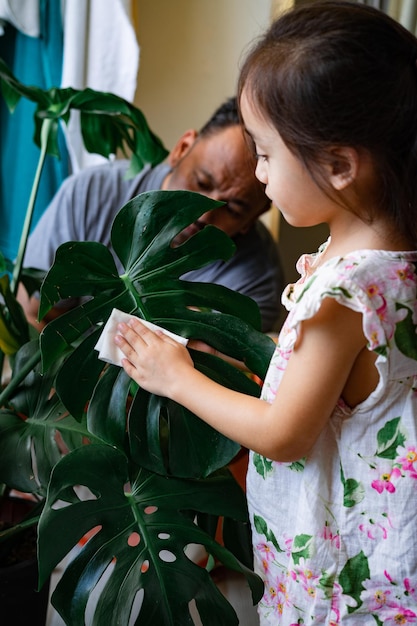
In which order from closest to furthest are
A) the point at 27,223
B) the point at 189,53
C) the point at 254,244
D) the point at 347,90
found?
the point at 347,90 → the point at 27,223 → the point at 254,244 → the point at 189,53

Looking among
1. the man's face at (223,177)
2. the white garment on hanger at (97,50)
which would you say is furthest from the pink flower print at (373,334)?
the white garment on hanger at (97,50)

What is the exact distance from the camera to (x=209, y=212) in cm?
156

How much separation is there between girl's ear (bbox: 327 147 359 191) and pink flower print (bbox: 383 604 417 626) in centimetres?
46

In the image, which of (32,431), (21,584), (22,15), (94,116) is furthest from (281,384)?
(22,15)

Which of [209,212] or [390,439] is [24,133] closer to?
[209,212]

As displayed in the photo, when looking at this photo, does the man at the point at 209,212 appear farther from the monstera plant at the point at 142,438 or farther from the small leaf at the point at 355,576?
the small leaf at the point at 355,576

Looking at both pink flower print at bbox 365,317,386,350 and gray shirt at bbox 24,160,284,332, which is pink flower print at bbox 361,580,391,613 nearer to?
pink flower print at bbox 365,317,386,350

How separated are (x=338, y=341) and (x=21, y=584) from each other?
2.01 feet

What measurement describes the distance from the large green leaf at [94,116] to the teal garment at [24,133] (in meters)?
0.51

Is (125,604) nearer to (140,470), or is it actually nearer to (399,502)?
(140,470)

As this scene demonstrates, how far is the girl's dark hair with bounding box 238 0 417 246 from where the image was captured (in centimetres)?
72

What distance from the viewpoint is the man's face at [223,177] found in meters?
1.52

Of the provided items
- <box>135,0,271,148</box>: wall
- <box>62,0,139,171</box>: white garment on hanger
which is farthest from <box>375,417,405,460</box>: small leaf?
<box>135,0,271,148</box>: wall

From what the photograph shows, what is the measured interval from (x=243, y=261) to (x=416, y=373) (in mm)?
1043
